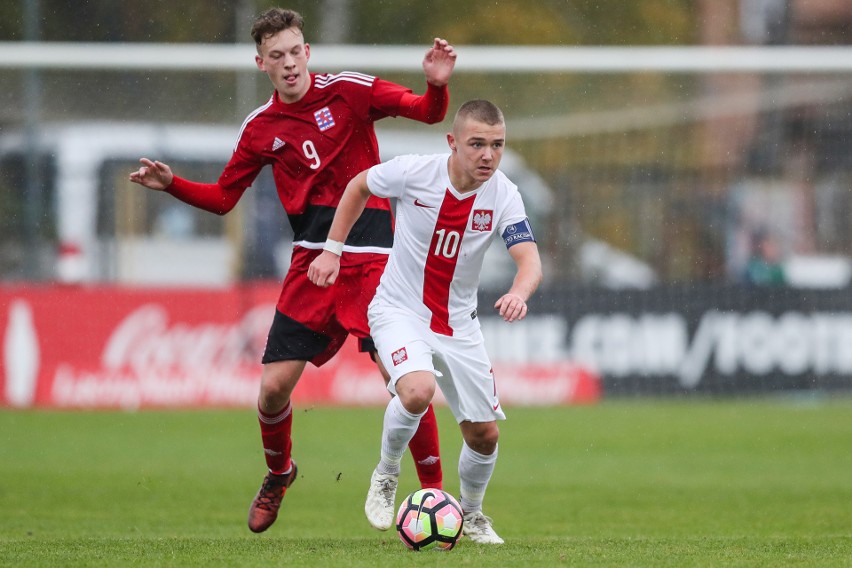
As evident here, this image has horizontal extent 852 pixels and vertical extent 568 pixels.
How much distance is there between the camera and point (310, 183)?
7.35 m

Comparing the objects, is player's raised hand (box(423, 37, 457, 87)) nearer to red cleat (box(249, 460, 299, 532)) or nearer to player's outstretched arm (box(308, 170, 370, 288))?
player's outstretched arm (box(308, 170, 370, 288))

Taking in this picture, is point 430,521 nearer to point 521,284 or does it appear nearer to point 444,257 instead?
point 521,284

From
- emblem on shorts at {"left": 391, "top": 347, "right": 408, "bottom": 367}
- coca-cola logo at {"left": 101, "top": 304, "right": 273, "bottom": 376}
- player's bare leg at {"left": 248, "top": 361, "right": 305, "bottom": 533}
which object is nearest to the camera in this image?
emblem on shorts at {"left": 391, "top": 347, "right": 408, "bottom": 367}

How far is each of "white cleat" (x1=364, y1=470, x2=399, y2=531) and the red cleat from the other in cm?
101

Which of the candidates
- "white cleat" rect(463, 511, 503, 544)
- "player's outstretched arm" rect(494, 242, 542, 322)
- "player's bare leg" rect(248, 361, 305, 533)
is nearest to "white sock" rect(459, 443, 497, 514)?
"white cleat" rect(463, 511, 503, 544)

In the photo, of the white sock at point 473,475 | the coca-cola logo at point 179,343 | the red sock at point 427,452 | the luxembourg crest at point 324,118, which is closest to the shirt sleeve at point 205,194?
the luxembourg crest at point 324,118

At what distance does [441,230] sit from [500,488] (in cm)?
411

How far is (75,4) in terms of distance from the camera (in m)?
13.9

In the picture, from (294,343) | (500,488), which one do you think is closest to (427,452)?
(294,343)

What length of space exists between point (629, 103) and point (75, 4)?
6637 mm

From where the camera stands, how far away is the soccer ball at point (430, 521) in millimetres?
6426

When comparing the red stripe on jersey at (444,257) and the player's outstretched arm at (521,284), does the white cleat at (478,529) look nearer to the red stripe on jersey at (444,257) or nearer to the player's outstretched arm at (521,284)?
the red stripe on jersey at (444,257)

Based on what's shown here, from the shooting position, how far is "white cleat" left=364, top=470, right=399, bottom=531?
671 centimetres

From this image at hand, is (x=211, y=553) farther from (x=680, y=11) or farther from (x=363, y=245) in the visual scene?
(x=680, y=11)
